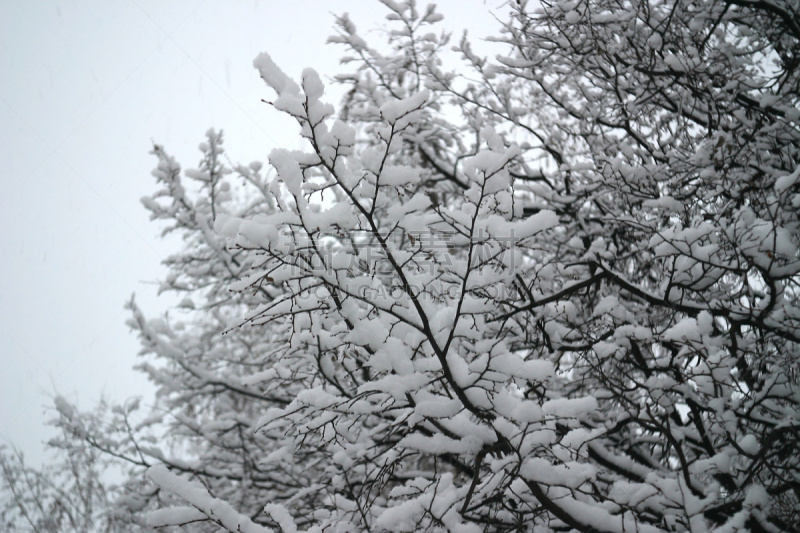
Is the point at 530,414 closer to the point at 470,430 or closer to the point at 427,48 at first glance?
the point at 470,430

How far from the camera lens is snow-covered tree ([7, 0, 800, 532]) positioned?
153cm

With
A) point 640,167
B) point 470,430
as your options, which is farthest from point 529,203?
point 470,430

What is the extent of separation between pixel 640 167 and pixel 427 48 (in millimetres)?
2550

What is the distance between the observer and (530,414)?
149 cm

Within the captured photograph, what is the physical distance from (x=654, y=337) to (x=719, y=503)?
77cm

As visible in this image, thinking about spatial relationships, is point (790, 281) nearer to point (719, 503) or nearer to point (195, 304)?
point (719, 503)

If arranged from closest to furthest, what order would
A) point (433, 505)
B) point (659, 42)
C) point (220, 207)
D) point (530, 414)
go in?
point (530, 414)
point (433, 505)
point (659, 42)
point (220, 207)


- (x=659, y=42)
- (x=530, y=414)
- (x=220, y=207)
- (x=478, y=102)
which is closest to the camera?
(x=530, y=414)

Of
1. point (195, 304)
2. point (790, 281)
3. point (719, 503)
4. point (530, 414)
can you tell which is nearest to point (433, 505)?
point (530, 414)

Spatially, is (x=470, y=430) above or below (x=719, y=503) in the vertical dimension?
above

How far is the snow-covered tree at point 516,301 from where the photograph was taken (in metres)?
1.53

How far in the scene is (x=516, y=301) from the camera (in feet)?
9.53

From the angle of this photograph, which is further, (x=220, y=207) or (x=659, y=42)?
(x=220, y=207)

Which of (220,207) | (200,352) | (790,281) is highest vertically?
(220,207)
